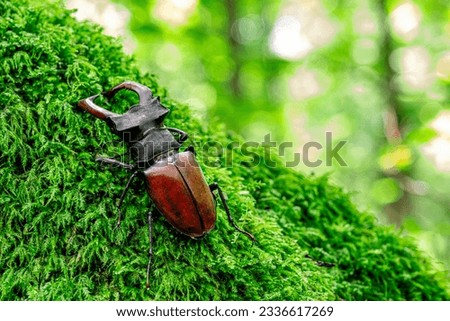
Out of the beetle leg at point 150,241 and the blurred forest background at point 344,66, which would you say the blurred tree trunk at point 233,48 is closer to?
the blurred forest background at point 344,66

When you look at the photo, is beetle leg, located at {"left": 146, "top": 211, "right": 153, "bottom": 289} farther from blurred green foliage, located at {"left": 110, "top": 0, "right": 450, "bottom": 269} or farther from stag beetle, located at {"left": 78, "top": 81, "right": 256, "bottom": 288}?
blurred green foliage, located at {"left": 110, "top": 0, "right": 450, "bottom": 269}

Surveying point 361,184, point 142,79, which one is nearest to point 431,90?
point 361,184

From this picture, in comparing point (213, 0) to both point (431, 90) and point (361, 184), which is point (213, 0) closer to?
point (431, 90)

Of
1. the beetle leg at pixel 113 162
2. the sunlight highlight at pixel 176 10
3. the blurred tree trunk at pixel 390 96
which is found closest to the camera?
the beetle leg at pixel 113 162

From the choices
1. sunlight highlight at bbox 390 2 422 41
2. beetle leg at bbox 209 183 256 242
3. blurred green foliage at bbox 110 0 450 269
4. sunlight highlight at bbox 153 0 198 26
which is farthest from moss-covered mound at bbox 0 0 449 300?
sunlight highlight at bbox 390 2 422 41

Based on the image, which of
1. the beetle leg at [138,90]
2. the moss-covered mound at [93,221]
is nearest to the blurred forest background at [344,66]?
the moss-covered mound at [93,221]
